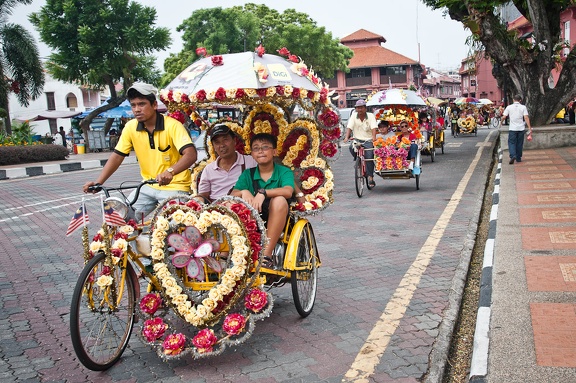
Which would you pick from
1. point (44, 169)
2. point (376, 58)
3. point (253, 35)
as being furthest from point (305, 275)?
point (376, 58)

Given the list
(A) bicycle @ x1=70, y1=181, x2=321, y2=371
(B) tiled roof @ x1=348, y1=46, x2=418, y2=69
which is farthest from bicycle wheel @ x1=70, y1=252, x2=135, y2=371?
(B) tiled roof @ x1=348, y1=46, x2=418, y2=69

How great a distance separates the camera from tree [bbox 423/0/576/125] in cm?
1959

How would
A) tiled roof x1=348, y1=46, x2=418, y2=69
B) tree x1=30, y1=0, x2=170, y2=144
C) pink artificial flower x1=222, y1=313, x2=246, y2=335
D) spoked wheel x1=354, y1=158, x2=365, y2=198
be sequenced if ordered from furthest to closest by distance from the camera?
tiled roof x1=348, y1=46, x2=418, y2=69 → tree x1=30, y1=0, x2=170, y2=144 → spoked wheel x1=354, y1=158, x2=365, y2=198 → pink artificial flower x1=222, y1=313, x2=246, y2=335

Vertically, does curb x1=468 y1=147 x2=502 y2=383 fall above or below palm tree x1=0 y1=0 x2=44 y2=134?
below

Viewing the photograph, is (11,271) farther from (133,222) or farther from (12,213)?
(12,213)

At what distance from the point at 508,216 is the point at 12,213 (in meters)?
8.80

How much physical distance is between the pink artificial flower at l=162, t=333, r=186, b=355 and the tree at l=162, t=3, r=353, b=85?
129 ft

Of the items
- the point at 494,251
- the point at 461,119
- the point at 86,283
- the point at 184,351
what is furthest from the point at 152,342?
the point at 461,119

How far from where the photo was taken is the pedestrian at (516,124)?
14469 millimetres

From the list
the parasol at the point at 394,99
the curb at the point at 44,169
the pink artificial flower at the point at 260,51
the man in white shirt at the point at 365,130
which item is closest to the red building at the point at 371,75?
the curb at the point at 44,169

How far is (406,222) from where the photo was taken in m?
8.84

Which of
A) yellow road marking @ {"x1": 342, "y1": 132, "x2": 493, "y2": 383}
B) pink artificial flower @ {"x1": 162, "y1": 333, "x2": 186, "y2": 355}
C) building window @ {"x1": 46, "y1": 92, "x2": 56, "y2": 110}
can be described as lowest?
yellow road marking @ {"x1": 342, "y1": 132, "x2": 493, "y2": 383}

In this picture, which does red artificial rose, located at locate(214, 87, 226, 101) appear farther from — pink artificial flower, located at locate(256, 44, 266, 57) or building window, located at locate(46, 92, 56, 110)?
Result: building window, located at locate(46, 92, 56, 110)

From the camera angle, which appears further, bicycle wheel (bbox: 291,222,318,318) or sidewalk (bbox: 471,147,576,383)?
bicycle wheel (bbox: 291,222,318,318)
